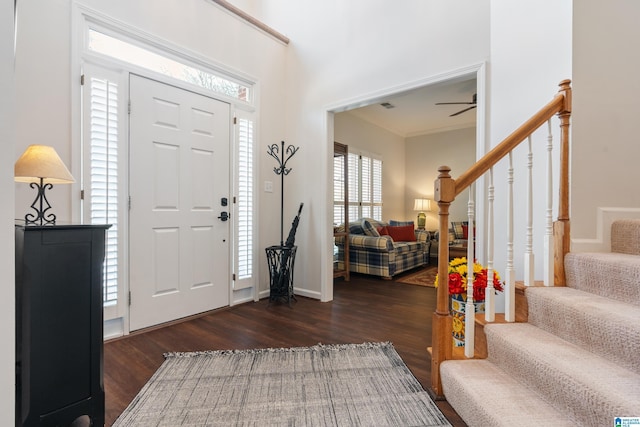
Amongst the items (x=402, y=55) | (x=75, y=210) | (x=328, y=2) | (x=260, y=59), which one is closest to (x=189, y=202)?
(x=75, y=210)

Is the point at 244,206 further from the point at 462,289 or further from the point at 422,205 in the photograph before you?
the point at 422,205

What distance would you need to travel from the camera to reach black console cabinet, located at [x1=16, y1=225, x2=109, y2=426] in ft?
4.08

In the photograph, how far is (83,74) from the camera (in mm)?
2236

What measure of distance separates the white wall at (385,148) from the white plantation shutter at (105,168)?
3562 millimetres

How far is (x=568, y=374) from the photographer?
44.9 inches

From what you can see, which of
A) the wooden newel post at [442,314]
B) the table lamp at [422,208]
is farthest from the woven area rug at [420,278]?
the wooden newel post at [442,314]

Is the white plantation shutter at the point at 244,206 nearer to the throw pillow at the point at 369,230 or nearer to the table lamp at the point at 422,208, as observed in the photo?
the throw pillow at the point at 369,230

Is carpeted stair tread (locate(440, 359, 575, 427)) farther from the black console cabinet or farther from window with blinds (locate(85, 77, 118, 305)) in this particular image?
window with blinds (locate(85, 77, 118, 305))

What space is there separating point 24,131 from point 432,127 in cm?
678

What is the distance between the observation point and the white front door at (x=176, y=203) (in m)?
2.55

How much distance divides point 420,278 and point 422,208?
259 centimetres

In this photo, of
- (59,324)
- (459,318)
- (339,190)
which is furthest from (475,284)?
(339,190)

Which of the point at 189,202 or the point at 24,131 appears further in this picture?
the point at 189,202

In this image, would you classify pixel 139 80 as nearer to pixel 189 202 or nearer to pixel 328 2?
pixel 189 202
